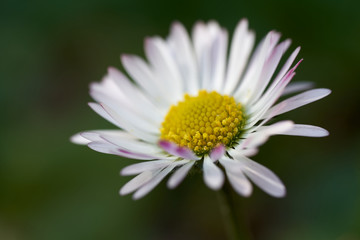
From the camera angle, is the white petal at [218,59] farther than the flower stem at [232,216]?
Yes

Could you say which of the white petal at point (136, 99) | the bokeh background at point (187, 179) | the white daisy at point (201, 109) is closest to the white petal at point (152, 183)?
the white daisy at point (201, 109)

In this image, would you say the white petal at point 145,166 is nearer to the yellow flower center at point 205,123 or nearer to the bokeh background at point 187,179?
the yellow flower center at point 205,123

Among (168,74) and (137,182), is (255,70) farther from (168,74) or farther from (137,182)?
(137,182)

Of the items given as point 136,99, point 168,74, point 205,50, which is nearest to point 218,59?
point 205,50

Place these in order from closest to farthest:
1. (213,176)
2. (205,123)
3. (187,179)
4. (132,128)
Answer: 1. (213,176)
2. (205,123)
3. (132,128)
4. (187,179)

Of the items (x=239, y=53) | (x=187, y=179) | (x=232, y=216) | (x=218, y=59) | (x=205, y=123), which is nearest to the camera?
(x=232, y=216)

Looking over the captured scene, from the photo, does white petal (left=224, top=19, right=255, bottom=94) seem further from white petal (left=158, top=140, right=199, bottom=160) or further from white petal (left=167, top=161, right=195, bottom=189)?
white petal (left=158, top=140, right=199, bottom=160)

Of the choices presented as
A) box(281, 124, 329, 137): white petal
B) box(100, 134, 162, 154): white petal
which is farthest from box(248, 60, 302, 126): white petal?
box(100, 134, 162, 154): white petal
